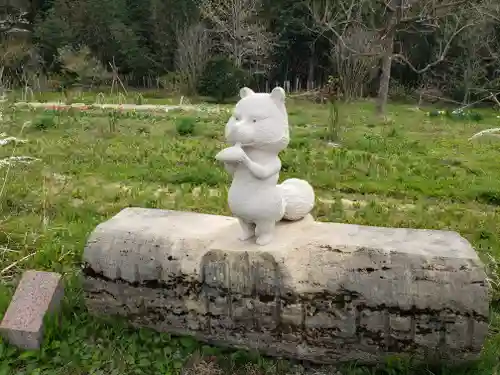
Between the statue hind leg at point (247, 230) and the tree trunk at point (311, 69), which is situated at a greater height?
the tree trunk at point (311, 69)

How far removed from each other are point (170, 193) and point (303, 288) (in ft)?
11.3

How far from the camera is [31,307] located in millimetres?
3418

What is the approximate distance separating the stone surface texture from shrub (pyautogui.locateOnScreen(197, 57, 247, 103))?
14707mm

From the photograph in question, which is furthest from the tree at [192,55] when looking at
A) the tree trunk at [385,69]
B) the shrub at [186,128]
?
the shrub at [186,128]

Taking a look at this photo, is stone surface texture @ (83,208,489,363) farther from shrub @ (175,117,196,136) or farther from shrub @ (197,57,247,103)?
shrub @ (197,57,247,103)

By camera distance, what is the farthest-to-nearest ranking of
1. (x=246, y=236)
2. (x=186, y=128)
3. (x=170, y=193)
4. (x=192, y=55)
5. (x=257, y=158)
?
1. (x=192, y=55)
2. (x=186, y=128)
3. (x=170, y=193)
4. (x=246, y=236)
5. (x=257, y=158)

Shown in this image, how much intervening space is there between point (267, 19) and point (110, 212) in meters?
19.6

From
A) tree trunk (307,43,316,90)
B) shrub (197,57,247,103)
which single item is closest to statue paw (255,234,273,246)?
shrub (197,57,247,103)

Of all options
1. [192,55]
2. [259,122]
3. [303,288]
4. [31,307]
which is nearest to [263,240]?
[303,288]

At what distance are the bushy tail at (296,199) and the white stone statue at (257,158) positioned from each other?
4.4 inches

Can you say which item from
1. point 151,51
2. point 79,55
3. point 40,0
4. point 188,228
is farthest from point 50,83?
point 188,228

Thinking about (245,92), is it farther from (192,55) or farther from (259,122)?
(192,55)

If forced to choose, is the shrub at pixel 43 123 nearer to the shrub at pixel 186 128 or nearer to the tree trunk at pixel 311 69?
the shrub at pixel 186 128

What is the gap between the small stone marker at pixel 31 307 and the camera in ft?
10.8
